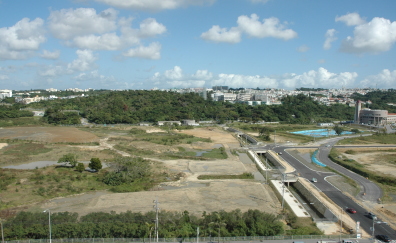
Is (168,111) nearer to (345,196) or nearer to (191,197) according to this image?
(191,197)

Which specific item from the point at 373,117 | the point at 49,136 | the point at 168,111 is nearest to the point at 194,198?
the point at 49,136

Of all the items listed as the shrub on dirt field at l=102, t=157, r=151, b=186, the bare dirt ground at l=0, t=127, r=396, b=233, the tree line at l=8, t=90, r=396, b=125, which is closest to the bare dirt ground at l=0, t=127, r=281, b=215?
the bare dirt ground at l=0, t=127, r=396, b=233

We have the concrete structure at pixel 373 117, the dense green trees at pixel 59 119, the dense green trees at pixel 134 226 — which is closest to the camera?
the dense green trees at pixel 134 226

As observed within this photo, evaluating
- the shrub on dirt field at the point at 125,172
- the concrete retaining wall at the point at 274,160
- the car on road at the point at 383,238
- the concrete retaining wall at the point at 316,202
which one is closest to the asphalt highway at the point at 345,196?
the concrete retaining wall at the point at 316,202

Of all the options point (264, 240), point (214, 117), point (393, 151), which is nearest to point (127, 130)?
point (214, 117)

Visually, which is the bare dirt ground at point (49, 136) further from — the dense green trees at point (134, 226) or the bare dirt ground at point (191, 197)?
the dense green trees at point (134, 226)

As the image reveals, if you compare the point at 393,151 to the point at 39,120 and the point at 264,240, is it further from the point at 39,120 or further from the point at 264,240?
the point at 39,120
